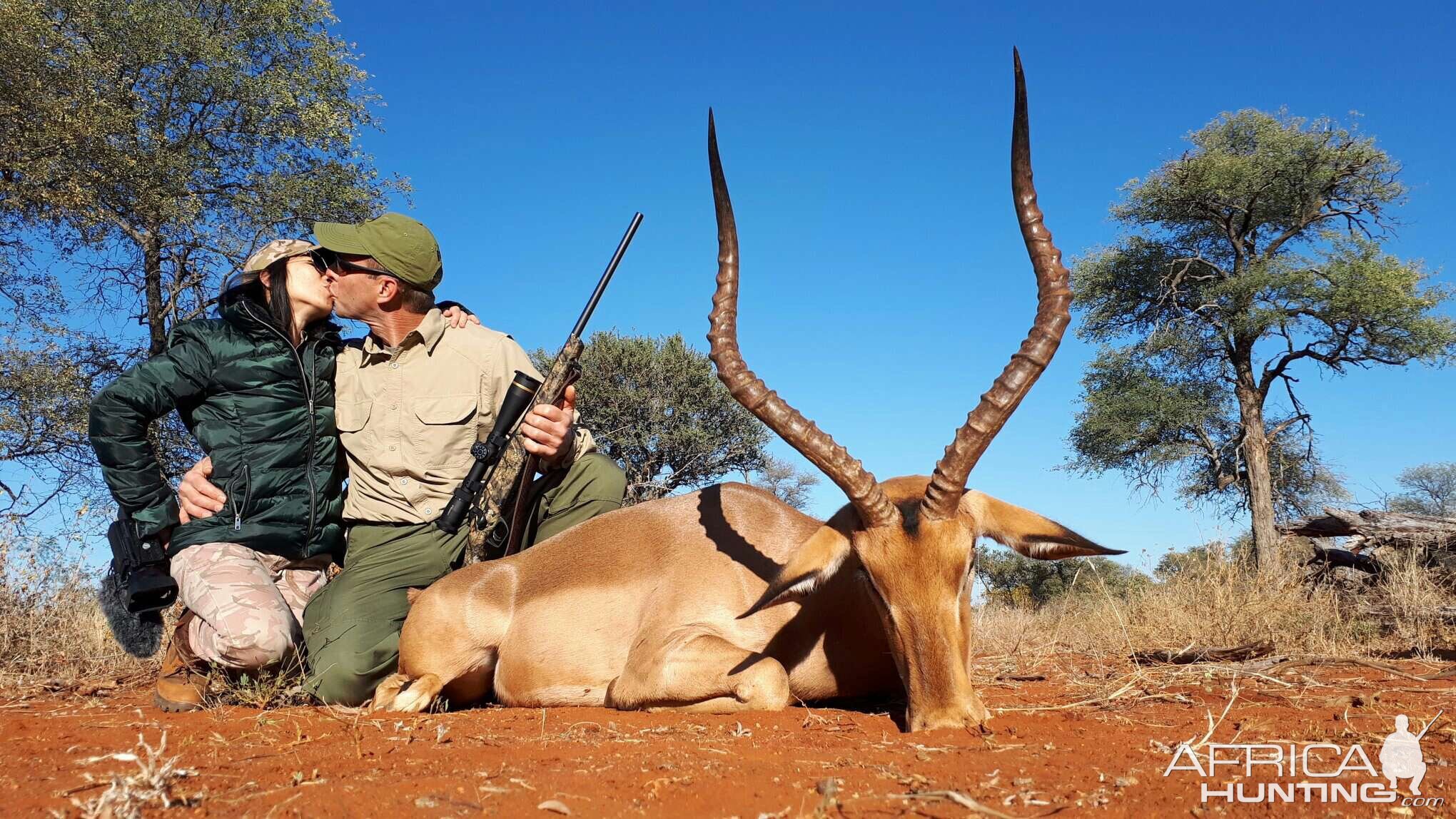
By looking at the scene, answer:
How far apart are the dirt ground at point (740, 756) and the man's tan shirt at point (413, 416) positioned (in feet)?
5.36

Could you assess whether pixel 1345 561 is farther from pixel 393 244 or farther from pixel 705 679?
pixel 393 244

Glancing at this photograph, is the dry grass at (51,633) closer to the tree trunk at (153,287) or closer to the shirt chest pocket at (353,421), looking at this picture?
the shirt chest pocket at (353,421)

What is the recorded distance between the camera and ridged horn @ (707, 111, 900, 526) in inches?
169

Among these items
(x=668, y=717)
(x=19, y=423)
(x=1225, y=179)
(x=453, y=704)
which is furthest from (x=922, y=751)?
(x=1225, y=179)

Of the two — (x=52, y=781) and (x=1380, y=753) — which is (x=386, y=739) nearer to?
(x=52, y=781)

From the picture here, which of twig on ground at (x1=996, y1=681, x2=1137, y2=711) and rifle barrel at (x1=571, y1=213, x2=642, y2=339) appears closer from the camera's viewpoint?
twig on ground at (x1=996, y1=681, x2=1137, y2=711)

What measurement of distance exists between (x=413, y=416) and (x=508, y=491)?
2.59 ft

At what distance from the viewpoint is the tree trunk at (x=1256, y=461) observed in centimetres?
2238

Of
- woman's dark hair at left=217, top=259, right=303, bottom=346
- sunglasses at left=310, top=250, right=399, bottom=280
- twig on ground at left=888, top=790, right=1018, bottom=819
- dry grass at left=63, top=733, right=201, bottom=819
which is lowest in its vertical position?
dry grass at left=63, top=733, right=201, bottom=819

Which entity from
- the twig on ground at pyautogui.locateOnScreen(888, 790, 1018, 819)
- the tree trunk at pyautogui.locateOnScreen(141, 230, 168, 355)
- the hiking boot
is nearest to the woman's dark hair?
the hiking boot

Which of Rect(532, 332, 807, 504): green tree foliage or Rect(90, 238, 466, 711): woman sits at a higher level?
Rect(532, 332, 807, 504): green tree foliage

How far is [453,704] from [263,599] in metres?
1.28

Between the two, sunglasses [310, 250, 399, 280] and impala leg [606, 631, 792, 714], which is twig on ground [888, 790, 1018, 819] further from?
sunglasses [310, 250, 399, 280]

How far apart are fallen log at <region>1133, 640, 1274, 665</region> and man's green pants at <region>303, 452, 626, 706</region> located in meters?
3.93
